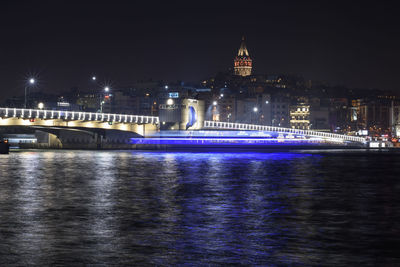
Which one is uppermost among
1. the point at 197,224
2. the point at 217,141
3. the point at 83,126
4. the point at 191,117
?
the point at 191,117

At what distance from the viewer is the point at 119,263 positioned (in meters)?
14.5

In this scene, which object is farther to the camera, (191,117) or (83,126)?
(191,117)

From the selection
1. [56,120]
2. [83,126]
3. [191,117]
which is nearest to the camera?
Result: [56,120]

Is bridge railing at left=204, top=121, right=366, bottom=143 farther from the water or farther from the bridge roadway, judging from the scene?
the water

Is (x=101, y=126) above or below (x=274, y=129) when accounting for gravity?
below

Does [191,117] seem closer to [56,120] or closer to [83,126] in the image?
[83,126]

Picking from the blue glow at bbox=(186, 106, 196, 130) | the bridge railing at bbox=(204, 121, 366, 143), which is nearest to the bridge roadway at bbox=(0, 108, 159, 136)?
the blue glow at bbox=(186, 106, 196, 130)

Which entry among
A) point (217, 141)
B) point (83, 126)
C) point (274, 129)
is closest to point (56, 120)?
point (83, 126)

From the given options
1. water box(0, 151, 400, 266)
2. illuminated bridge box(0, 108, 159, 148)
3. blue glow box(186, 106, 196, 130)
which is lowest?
water box(0, 151, 400, 266)

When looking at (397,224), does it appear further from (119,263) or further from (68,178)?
(68,178)

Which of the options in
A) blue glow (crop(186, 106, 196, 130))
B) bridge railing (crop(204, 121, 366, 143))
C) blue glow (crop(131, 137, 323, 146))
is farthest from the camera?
blue glow (crop(186, 106, 196, 130))

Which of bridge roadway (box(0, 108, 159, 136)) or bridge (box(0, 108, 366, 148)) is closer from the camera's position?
bridge roadway (box(0, 108, 159, 136))

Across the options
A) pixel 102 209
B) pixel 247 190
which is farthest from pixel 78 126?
pixel 102 209

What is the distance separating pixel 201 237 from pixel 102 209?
7.58 meters
